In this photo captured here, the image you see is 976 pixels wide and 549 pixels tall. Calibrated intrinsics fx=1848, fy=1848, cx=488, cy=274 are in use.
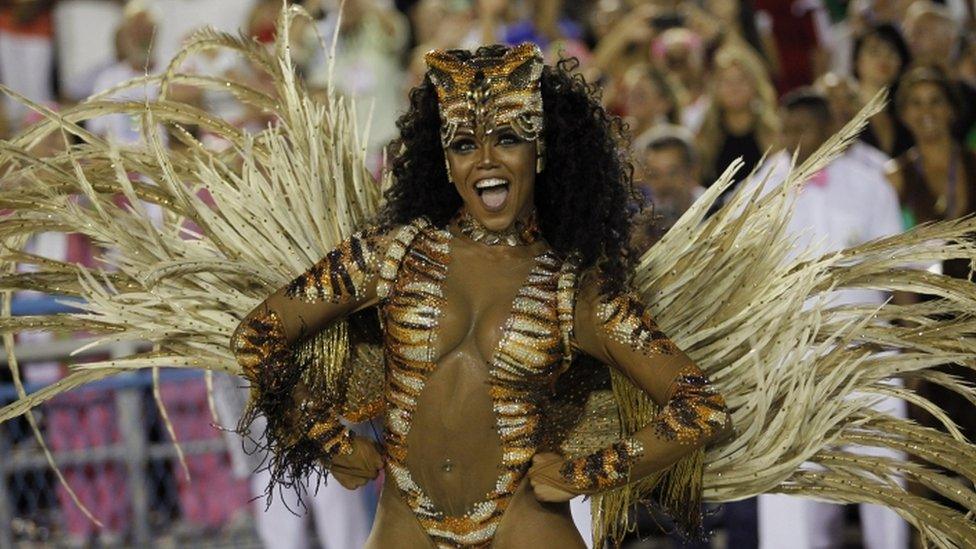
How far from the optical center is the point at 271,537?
23.2 feet

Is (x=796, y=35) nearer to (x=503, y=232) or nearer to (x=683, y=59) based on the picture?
(x=683, y=59)

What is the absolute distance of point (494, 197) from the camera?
4094 millimetres

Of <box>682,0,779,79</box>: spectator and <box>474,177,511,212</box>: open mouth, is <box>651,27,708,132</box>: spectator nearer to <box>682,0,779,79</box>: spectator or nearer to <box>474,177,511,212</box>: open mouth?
<box>682,0,779,79</box>: spectator

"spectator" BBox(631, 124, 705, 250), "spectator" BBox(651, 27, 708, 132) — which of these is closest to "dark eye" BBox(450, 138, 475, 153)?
"spectator" BBox(631, 124, 705, 250)

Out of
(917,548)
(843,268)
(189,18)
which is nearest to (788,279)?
(843,268)

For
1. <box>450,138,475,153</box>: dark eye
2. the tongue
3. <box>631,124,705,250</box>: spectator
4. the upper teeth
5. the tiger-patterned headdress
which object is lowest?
the tongue

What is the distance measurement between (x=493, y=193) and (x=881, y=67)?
4.57 m

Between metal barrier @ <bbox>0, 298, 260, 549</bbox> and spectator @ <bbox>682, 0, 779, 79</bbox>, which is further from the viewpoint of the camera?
spectator @ <bbox>682, 0, 779, 79</bbox>

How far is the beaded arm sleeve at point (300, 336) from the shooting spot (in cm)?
418

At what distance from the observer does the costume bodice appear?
161 inches

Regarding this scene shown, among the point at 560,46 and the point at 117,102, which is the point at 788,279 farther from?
the point at 117,102

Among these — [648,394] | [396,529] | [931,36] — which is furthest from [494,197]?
[931,36]

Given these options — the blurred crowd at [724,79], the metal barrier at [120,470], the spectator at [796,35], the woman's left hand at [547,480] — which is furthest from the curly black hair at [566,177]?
the spectator at [796,35]

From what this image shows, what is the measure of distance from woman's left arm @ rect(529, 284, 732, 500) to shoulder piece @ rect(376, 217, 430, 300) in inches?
16.5
